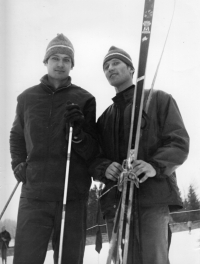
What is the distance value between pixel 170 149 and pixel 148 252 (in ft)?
1.50

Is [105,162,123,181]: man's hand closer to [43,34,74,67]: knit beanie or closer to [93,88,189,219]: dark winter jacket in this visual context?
[93,88,189,219]: dark winter jacket

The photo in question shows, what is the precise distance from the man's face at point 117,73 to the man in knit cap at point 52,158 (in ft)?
0.49

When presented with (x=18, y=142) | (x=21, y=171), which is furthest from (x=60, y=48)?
(x=21, y=171)

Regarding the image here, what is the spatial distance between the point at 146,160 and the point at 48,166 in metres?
0.47

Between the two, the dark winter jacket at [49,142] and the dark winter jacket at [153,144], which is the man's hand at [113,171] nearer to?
the dark winter jacket at [153,144]

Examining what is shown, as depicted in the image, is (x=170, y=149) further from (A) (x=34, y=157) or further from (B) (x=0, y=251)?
(B) (x=0, y=251)

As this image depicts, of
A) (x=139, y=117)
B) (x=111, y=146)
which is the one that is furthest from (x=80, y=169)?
(x=139, y=117)

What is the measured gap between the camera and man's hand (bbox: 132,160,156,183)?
4.14ft

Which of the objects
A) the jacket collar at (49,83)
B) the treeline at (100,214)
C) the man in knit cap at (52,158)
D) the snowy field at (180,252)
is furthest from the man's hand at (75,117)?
the snowy field at (180,252)

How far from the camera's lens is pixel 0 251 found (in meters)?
1.69

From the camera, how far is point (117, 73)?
4.99 ft

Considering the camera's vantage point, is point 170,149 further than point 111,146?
No

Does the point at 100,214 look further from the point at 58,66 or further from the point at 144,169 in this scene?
the point at 58,66

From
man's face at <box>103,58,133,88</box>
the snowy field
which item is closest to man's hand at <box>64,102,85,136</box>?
man's face at <box>103,58,133,88</box>
